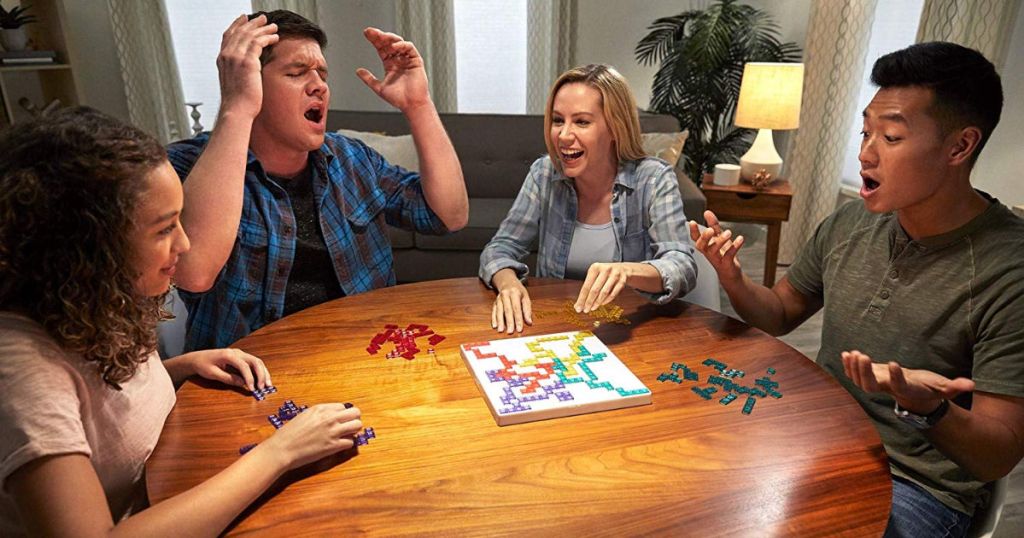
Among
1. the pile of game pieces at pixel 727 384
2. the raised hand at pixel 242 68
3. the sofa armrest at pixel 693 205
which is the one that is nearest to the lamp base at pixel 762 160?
the sofa armrest at pixel 693 205

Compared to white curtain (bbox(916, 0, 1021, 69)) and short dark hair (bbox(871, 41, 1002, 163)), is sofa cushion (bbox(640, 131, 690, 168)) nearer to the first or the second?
white curtain (bbox(916, 0, 1021, 69))

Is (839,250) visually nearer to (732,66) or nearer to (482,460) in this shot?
(482,460)

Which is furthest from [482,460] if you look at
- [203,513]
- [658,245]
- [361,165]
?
[361,165]

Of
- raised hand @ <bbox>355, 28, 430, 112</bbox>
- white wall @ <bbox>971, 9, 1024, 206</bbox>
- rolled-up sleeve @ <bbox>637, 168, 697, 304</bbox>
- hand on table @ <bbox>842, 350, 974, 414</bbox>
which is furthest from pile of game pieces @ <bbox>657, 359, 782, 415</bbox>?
white wall @ <bbox>971, 9, 1024, 206</bbox>

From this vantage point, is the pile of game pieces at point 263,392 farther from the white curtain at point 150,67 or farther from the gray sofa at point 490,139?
the white curtain at point 150,67

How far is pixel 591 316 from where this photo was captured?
1446 millimetres

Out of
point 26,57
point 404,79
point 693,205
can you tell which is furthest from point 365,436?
point 26,57

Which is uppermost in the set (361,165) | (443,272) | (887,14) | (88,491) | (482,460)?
(887,14)

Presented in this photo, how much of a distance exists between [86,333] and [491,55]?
4.16 meters

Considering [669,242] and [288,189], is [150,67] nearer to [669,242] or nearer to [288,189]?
[288,189]

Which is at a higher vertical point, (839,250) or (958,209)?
(958,209)

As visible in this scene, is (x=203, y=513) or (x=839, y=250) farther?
(x=839, y=250)

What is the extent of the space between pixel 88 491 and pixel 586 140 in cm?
139

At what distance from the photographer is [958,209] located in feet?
3.90
